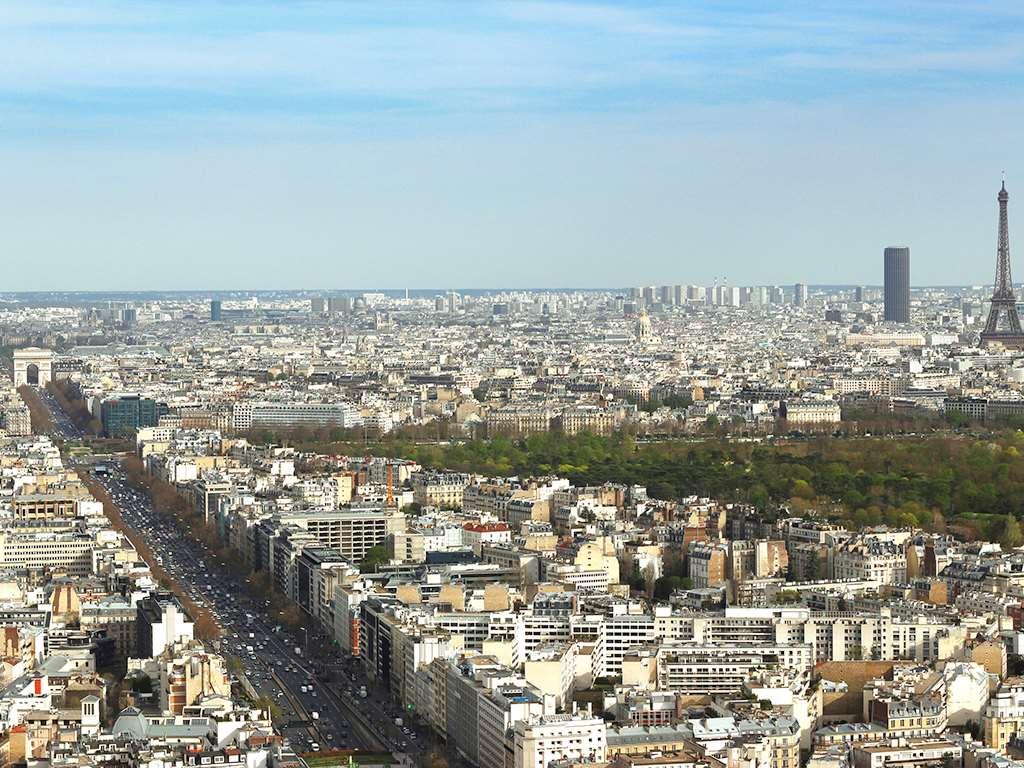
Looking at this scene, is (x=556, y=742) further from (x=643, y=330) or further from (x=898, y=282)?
(x=898, y=282)

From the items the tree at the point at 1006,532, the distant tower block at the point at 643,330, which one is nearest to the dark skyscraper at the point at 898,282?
the distant tower block at the point at 643,330

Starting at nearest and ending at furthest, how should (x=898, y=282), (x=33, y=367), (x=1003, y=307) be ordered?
(x=33, y=367), (x=1003, y=307), (x=898, y=282)

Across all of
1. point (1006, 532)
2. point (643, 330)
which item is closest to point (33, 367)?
point (643, 330)

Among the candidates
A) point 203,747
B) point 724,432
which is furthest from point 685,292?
point 203,747

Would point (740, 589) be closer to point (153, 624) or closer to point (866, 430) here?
point (153, 624)

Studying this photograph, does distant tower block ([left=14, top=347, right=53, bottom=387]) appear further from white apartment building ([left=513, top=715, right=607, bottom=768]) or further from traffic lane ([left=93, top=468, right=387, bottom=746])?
white apartment building ([left=513, top=715, right=607, bottom=768])

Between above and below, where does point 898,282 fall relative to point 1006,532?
above

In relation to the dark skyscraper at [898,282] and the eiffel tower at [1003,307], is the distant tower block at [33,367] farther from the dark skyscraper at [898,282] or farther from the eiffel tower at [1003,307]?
the dark skyscraper at [898,282]
